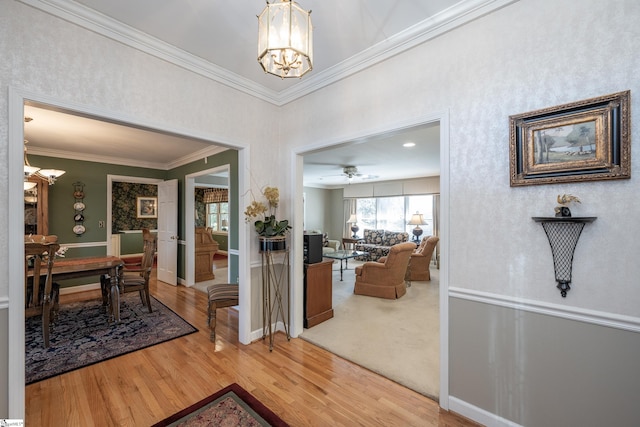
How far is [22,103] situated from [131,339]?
2.58 m

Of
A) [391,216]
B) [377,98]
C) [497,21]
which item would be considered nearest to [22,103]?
[377,98]

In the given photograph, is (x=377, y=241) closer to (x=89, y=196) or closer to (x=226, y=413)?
(x=226, y=413)

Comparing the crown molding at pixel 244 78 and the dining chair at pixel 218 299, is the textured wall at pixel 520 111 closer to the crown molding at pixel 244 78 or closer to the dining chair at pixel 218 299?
the crown molding at pixel 244 78

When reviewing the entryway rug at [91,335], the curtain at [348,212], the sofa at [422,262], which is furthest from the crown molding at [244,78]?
the curtain at [348,212]

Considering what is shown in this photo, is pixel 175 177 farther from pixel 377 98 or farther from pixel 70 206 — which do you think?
pixel 377 98

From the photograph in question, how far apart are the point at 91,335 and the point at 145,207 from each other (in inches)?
268

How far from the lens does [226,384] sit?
2240mm

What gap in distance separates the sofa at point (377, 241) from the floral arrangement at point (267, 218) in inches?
216

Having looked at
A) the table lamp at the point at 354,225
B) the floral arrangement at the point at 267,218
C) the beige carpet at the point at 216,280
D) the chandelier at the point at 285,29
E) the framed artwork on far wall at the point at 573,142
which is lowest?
the beige carpet at the point at 216,280

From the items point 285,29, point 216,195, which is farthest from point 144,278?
point 216,195

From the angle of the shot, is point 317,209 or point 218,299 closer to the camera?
point 218,299

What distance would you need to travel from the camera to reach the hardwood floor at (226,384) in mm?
1871

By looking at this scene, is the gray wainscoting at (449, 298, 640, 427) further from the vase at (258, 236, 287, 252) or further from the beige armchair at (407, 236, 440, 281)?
the beige armchair at (407, 236, 440, 281)

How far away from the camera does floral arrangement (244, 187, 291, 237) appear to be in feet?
8.95
